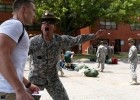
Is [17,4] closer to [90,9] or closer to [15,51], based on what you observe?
[15,51]

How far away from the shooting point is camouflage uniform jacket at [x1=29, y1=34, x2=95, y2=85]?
18.5 ft

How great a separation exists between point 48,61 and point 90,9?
38375mm

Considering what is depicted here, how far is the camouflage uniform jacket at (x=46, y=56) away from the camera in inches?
222

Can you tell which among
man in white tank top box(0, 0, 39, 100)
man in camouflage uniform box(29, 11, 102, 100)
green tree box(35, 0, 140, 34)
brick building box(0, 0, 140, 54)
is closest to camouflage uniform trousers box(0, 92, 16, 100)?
man in white tank top box(0, 0, 39, 100)

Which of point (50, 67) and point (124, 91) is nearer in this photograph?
point (50, 67)

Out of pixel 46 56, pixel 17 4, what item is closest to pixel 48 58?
pixel 46 56

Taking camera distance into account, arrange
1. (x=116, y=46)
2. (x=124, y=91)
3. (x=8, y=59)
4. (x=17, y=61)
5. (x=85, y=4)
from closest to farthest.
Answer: (x=8, y=59)
(x=17, y=61)
(x=124, y=91)
(x=85, y=4)
(x=116, y=46)

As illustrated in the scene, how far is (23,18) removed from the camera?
3529 mm

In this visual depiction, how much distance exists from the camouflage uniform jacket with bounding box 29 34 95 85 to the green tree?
3579 centimetres

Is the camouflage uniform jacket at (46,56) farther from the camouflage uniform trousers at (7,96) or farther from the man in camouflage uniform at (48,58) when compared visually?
the camouflage uniform trousers at (7,96)

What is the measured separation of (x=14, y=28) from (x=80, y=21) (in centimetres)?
4307

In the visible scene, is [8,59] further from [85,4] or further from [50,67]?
[85,4]

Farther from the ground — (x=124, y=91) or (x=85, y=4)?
(x=85, y=4)

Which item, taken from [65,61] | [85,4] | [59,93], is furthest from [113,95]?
[85,4]
